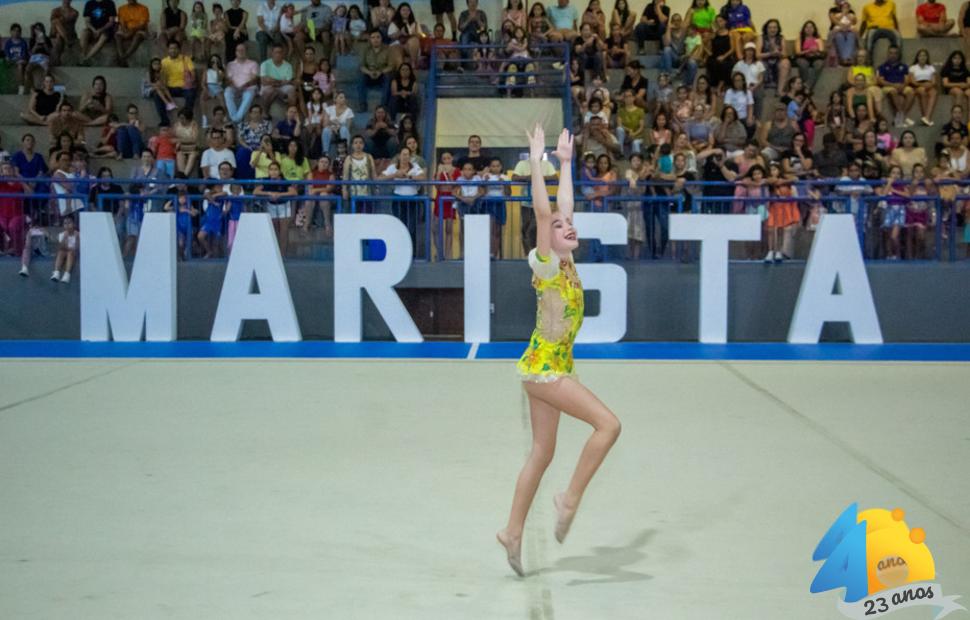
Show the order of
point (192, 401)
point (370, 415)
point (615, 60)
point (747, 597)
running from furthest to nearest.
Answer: point (615, 60)
point (192, 401)
point (370, 415)
point (747, 597)

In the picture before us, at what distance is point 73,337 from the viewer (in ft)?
53.8

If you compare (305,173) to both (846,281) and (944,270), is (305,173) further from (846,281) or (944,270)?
(944,270)

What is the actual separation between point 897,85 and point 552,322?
16489mm

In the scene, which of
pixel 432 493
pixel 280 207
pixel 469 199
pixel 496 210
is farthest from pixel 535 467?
pixel 280 207

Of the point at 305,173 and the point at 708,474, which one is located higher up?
the point at 305,173

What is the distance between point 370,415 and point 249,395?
1619mm

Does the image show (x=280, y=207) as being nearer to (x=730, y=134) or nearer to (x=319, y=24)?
(x=730, y=134)

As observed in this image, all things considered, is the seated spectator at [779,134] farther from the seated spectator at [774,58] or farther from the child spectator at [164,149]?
the child spectator at [164,149]

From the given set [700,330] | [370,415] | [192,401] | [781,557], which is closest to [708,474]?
[781,557]

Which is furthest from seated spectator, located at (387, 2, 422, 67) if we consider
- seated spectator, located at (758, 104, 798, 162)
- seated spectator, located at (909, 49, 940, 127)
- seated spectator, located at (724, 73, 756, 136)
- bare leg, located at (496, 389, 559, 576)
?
bare leg, located at (496, 389, 559, 576)

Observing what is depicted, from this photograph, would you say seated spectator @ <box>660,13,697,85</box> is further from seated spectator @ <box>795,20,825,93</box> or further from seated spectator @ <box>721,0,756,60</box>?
seated spectator @ <box>795,20,825,93</box>

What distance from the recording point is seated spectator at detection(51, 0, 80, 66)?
2202 centimetres

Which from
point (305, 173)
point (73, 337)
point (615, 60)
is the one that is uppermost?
point (615, 60)

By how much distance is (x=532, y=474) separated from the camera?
18.5 feet
